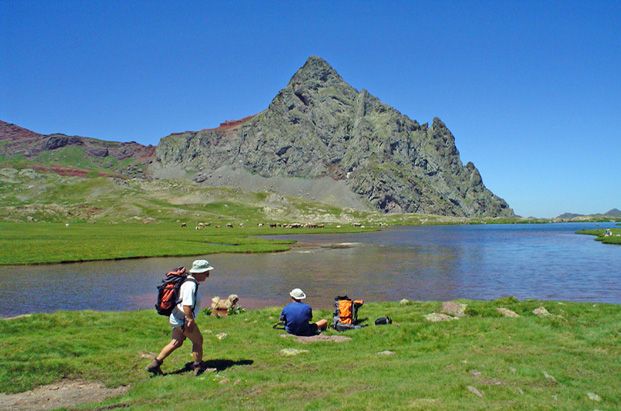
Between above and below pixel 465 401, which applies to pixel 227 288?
below

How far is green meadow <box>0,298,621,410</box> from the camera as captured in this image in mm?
12766

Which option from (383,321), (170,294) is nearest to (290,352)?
(170,294)

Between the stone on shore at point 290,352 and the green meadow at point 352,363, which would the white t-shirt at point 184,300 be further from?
the stone on shore at point 290,352

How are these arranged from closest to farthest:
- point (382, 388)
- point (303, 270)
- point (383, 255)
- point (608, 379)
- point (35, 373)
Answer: point (382, 388) < point (608, 379) < point (35, 373) < point (303, 270) < point (383, 255)

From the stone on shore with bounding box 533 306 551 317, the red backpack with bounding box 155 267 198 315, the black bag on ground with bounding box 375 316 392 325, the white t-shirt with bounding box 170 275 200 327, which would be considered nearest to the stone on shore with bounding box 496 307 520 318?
the stone on shore with bounding box 533 306 551 317

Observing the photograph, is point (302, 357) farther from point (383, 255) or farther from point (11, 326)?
point (383, 255)

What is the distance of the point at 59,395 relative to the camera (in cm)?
1415

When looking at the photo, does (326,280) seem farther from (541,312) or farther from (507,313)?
(541,312)

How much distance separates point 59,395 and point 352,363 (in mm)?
9461

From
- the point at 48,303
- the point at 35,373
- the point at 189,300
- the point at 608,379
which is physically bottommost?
the point at 48,303

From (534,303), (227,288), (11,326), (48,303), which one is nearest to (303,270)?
(227,288)

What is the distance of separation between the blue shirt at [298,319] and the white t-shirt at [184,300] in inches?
271

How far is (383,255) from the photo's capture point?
82562mm

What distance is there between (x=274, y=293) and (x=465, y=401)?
33.8 metres
